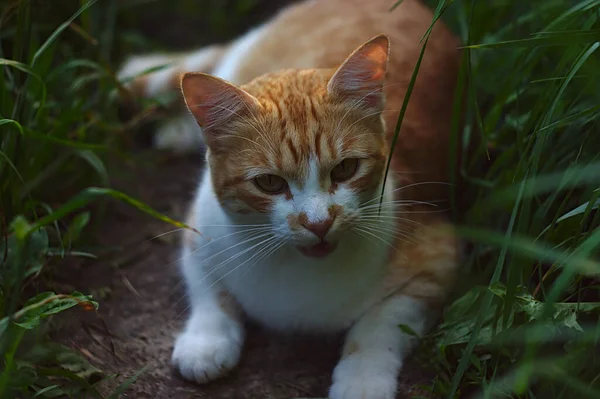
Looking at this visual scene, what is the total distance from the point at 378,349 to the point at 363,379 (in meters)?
0.13

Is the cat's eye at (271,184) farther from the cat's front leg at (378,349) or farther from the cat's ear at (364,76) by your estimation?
the cat's front leg at (378,349)

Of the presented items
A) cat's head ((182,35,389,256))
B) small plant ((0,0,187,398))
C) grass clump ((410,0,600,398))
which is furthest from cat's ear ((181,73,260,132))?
grass clump ((410,0,600,398))

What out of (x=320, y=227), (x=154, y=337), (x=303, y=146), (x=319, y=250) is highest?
(x=303, y=146)

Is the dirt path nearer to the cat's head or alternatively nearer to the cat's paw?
the cat's paw

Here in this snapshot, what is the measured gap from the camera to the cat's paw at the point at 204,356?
6.64ft

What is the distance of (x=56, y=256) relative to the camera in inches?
88.5

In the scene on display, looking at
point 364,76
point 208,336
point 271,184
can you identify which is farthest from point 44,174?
point 364,76

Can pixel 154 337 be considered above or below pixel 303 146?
below

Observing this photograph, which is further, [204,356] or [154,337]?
[154,337]

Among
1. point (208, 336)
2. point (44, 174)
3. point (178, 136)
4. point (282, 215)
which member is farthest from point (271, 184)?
point (178, 136)

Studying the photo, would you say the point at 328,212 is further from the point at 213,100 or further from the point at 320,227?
the point at 213,100

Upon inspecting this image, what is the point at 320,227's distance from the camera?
1799mm

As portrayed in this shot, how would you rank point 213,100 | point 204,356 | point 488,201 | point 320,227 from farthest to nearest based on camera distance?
1. point 488,201
2. point 204,356
3. point 213,100
4. point 320,227

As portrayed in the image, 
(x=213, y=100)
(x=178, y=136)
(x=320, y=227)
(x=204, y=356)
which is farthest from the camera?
(x=178, y=136)
